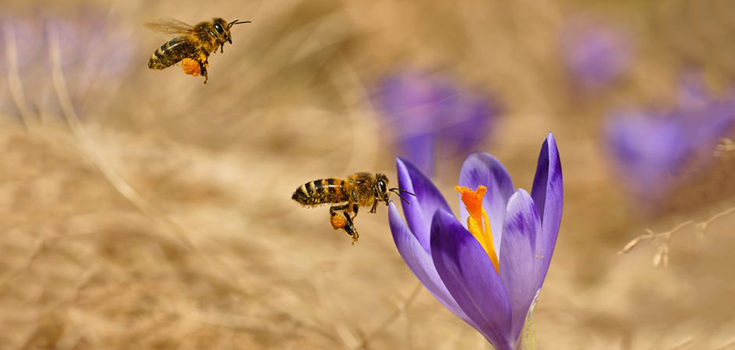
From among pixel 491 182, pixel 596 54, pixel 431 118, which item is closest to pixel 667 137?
pixel 431 118

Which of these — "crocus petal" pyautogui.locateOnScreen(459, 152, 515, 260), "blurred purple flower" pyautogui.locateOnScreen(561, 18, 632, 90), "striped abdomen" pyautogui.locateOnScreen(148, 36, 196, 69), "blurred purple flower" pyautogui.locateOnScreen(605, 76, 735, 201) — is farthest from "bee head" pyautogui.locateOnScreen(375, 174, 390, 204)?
"blurred purple flower" pyautogui.locateOnScreen(561, 18, 632, 90)

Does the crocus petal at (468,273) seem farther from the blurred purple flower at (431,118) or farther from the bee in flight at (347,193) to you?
the blurred purple flower at (431,118)

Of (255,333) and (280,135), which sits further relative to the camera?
(280,135)

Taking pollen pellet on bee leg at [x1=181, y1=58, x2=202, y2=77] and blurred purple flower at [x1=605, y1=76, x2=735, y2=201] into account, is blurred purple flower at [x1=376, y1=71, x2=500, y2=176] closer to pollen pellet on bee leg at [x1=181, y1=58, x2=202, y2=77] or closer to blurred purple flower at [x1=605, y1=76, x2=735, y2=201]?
blurred purple flower at [x1=605, y1=76, x2=735, y2=201]

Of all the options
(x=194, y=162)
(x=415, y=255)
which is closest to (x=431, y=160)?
(x=194, y=162)

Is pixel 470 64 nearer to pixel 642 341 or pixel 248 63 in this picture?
pixel 248 63

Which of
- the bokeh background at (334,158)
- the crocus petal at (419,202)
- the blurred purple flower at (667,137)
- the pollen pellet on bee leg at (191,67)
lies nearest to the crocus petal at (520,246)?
the crocus petal at (419,202)
